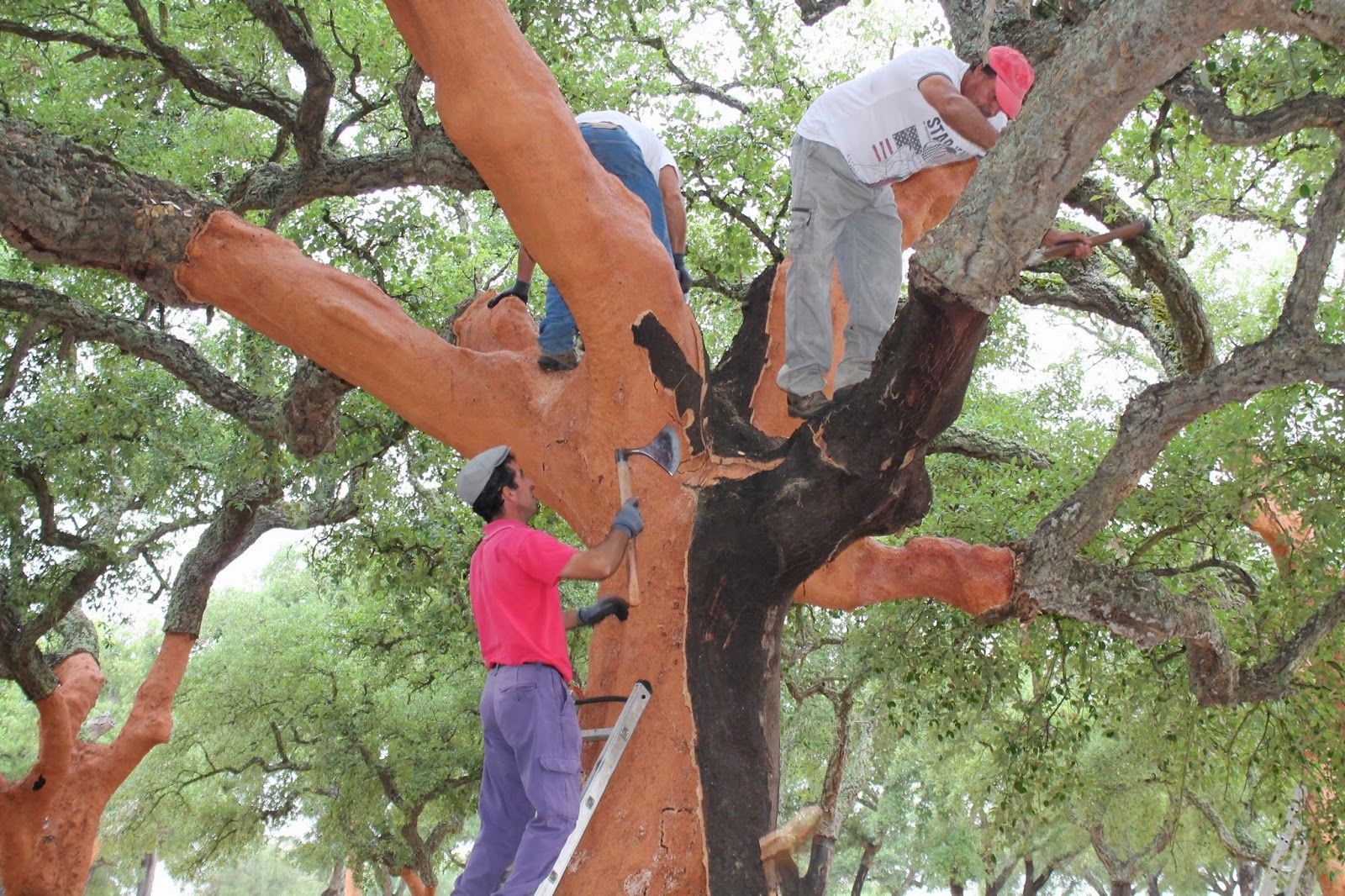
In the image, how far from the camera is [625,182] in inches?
193

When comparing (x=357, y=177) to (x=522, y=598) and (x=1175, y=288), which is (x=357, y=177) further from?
(x=1175, y=288)

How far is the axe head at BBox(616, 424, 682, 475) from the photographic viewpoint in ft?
14.0

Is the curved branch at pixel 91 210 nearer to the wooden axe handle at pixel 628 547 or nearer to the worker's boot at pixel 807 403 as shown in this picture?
the wooden axe handle at pixel 628 547

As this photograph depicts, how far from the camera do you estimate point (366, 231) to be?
900 centimetres

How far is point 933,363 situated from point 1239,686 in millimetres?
3754

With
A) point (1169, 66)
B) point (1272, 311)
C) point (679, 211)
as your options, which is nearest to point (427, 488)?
point (679, 211)

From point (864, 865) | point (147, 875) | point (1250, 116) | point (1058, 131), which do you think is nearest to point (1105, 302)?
point (1250, 116)

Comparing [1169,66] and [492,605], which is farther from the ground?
A: [1169,66]

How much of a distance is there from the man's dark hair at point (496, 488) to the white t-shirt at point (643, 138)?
1.71m

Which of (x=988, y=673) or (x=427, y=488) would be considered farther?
(x=427, y=488)

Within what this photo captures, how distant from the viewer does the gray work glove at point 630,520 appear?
3.77 meters

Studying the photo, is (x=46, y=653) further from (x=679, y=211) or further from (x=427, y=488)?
(x=679, y=211)

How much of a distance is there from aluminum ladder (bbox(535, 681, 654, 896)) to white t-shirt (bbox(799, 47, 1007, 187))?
2.26 m

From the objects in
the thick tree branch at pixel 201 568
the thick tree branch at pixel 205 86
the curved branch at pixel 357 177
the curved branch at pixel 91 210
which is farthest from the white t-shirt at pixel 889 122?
the thick tree branch at pixel 201 568
